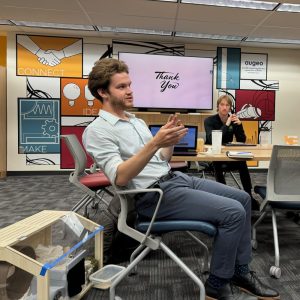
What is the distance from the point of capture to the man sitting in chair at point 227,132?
10.5ft

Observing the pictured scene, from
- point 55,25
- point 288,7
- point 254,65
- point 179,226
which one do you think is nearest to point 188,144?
point 179,226

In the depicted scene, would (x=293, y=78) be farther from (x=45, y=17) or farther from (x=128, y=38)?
(x=45, y=17)

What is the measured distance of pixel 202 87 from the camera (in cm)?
556

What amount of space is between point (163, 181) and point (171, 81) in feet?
14.3

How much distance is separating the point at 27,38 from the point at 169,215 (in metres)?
5.19

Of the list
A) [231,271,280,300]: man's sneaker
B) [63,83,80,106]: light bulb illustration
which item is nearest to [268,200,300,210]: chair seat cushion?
[231,271,280,300]: man's sneaker

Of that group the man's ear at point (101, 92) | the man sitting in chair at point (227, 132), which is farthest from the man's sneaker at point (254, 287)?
the man sitting in chair at point (227, 132)

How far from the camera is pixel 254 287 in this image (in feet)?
4.77

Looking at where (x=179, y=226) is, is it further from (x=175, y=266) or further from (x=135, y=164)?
(x=175, y=266)

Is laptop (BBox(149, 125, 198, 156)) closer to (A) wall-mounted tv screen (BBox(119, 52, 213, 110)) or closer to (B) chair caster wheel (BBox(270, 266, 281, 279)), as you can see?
(B) chair caster wheel (BBox(270, 266, 281, 279))

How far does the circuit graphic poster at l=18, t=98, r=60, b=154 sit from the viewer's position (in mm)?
5441

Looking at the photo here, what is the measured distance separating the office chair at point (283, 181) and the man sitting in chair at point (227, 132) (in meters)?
1.31

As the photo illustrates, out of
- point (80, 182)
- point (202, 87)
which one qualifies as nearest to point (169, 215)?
point (80, 182)

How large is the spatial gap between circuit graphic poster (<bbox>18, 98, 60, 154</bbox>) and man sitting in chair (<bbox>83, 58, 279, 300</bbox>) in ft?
14.3
